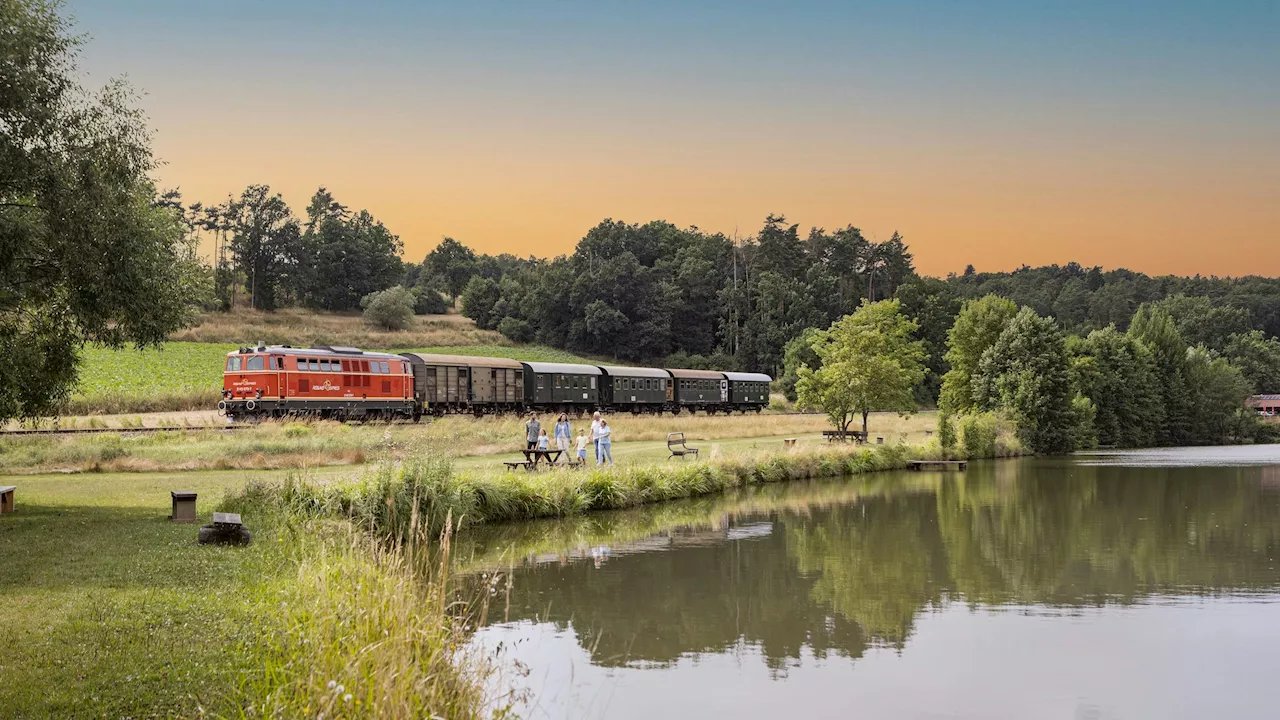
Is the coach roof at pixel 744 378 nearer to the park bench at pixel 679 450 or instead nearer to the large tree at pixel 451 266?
the park bench at pixel 679 450

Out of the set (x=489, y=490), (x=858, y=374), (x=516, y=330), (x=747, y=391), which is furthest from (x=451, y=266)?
(x=489, y=490)

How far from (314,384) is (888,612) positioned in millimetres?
28251

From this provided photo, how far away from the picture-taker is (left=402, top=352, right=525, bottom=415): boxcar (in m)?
46.0

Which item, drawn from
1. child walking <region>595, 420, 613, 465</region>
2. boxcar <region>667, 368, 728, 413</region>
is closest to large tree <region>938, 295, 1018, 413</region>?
boxcar <region>667, 368, 728, 413</region>

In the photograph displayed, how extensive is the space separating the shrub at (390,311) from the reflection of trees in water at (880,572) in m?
68.8

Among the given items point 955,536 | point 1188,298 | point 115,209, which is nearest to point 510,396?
point 955,536

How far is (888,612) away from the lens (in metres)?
15.0

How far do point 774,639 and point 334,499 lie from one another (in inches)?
337

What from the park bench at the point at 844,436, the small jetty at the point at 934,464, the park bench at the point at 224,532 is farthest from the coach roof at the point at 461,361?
the park bench at the point at 224,532

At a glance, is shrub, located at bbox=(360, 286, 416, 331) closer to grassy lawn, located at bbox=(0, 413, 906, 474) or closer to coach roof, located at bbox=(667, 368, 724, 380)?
coach roof, located at bbox=(667, 368, 724, 380)

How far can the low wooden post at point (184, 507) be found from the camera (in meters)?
16.4

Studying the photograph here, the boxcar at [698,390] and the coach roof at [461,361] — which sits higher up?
the coach roof at [461,361]

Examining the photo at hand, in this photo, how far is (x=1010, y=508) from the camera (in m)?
28.6

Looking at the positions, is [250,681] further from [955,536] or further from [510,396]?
[510,396]
